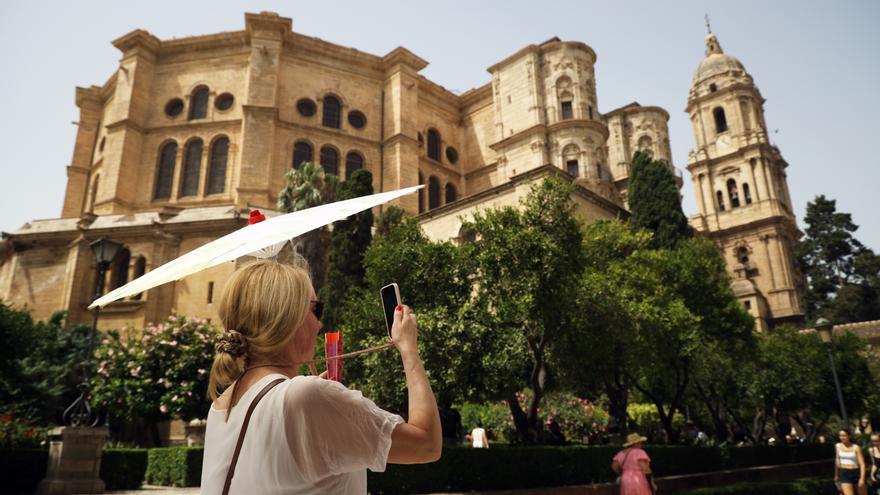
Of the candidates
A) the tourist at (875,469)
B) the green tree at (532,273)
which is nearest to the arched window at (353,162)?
the green tree at (532,273)

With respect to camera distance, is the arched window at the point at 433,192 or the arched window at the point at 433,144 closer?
the arched window at the point at 433,192

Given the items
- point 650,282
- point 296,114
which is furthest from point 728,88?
point 650,282

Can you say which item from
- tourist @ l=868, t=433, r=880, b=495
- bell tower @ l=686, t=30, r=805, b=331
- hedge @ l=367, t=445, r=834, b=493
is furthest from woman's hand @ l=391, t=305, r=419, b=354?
bell tower @ l=686, t=30, r=805, b=331

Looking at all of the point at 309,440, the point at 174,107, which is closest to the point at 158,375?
the point at 309,440

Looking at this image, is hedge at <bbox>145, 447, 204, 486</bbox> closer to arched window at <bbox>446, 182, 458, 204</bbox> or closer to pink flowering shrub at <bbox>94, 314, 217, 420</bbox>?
pink flowering shrub at <bbox>94, 314, 217, 420</bbox>

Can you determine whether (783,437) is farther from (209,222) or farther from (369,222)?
(209,222)

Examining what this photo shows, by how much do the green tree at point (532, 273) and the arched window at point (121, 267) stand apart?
65.9 feet

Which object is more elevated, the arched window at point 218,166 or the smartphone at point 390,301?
the arched window at point 218,166

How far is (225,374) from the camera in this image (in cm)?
186

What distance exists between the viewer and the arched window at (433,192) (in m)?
41.9

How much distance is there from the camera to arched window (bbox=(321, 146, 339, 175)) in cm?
3828

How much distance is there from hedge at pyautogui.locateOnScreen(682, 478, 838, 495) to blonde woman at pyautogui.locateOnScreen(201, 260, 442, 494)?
510 inches

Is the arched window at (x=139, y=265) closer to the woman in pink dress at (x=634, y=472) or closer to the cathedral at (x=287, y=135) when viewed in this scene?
the cathedral at (x=287, y=135)

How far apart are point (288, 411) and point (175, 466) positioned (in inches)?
586
